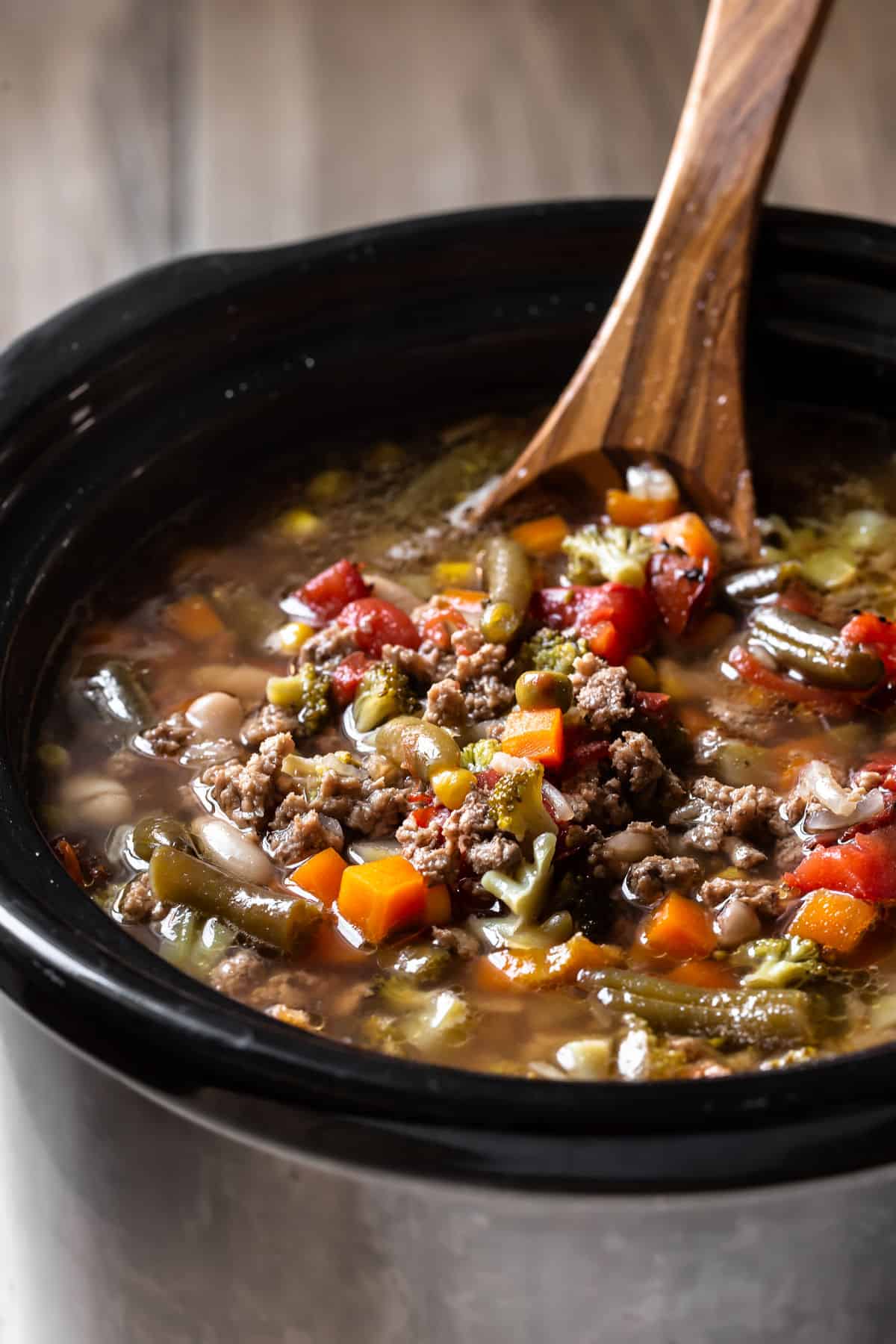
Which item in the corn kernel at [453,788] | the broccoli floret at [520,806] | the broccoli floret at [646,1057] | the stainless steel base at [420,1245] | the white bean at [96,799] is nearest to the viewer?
the stainless steel base at [420,1245]

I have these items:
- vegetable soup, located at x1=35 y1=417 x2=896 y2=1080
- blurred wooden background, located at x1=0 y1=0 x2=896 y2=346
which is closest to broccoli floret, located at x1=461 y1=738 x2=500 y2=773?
vegetable soup, located at x1=35 y1=417 x2=896 y2=1080

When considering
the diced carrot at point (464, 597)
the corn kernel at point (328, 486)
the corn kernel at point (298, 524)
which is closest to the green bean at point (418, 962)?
the diced carrot at point (464, 597)

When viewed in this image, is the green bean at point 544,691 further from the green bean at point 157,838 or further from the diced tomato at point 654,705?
the green bean at point 157,838

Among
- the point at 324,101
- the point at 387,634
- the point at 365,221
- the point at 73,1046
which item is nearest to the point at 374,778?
the point at 387,634

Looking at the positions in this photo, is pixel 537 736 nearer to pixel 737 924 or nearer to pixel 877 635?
pixel 737 924

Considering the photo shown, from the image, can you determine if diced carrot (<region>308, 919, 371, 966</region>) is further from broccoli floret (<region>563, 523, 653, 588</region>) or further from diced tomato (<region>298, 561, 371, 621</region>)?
broccoli floret (<region>563, 523, 653, 588</region>)
